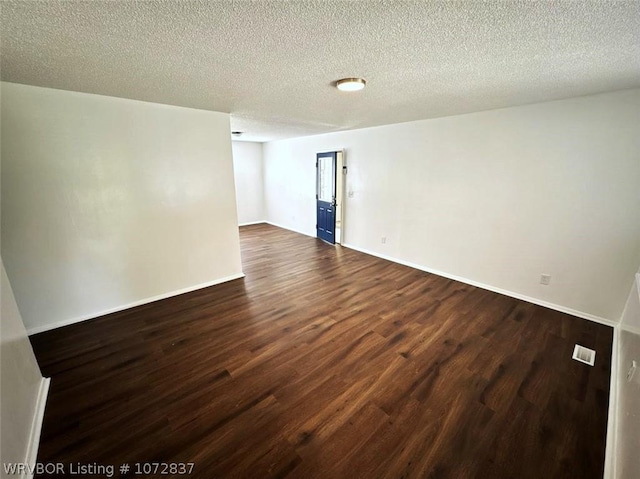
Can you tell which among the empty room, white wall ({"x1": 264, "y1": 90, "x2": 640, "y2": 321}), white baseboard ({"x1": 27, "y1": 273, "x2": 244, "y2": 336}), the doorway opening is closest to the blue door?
the doorway opening

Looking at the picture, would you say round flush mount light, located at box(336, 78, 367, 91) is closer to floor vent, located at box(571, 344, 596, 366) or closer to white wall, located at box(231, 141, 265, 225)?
floor vent, located at box(571, 344, 596, 366)

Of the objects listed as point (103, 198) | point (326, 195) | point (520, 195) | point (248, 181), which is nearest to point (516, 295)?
point (520, 195)

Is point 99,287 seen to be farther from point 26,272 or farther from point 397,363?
point 397,363

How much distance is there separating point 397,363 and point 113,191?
11.0 feet

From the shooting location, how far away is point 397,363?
2.14 metres

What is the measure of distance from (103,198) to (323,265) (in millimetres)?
3034

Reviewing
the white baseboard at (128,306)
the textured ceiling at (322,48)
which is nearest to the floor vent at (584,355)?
the textured ceiling at (322,48)

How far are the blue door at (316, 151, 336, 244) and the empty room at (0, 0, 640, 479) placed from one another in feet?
4.24

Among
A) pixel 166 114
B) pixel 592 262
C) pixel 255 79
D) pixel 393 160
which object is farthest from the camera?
pixel 393 160

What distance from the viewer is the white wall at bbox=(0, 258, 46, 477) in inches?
49.4

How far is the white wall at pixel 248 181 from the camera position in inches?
276

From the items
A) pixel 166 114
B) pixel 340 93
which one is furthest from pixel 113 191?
pixel 340 93

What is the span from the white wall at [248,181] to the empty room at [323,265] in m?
3.40

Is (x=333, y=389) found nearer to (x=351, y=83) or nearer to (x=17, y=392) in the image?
(x=17, y=392)
